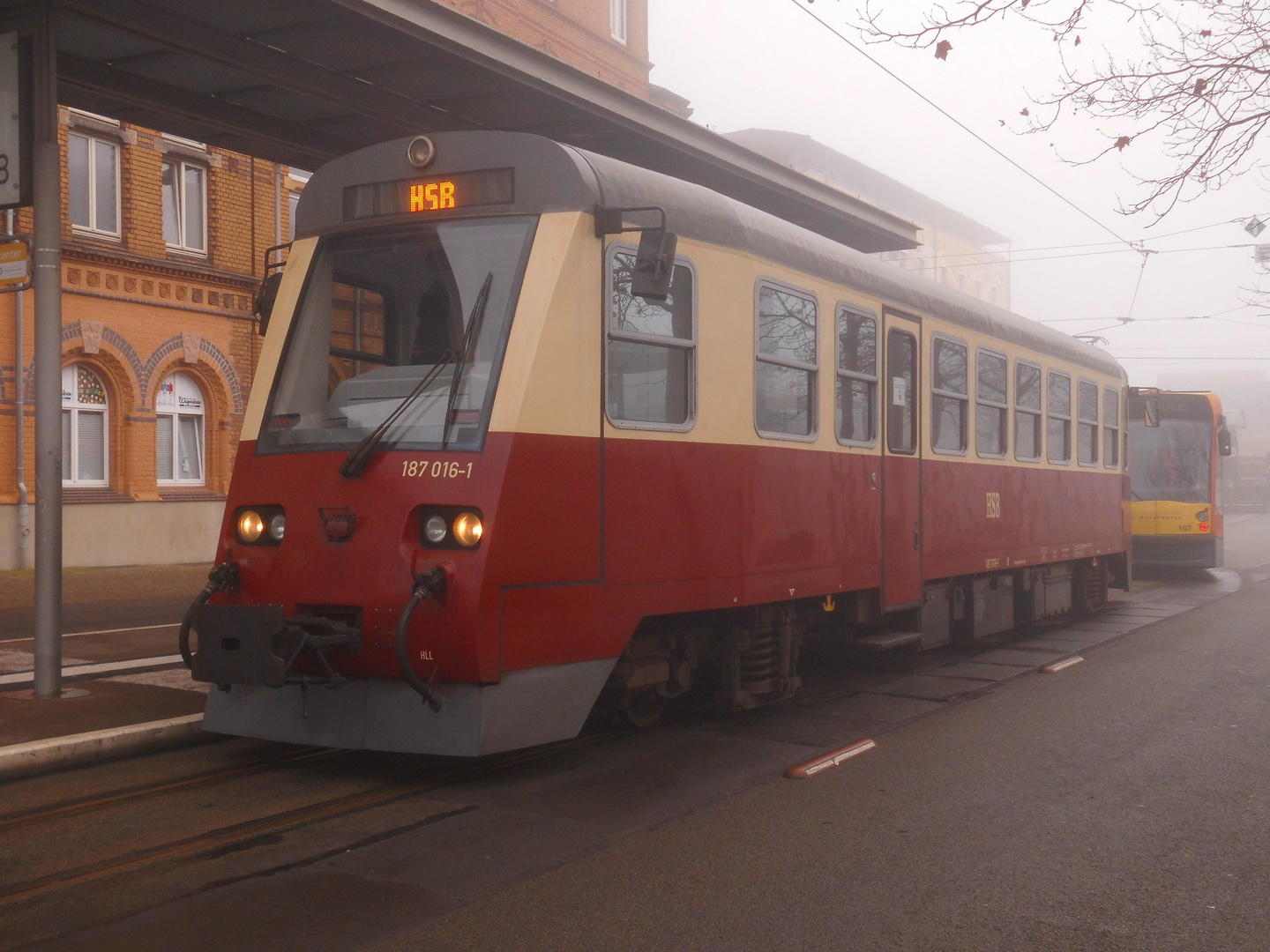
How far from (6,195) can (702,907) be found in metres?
6.63

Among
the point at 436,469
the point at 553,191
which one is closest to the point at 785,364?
the point at 553,191

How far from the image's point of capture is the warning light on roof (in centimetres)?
653

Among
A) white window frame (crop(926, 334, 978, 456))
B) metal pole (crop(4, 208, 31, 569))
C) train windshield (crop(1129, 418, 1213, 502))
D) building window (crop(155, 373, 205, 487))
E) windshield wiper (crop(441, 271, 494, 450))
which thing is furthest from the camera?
train windshield (crop(1129, 418, 1213, 502))

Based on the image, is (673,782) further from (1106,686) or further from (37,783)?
(1106,686)

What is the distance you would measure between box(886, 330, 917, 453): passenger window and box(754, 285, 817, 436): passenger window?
4.45 feet

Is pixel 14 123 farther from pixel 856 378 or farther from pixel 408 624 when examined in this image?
pixel 856 378

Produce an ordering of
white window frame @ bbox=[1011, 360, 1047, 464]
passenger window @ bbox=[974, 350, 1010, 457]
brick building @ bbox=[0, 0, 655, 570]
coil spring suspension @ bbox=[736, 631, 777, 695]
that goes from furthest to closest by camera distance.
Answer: brick building @ bbox=[0, 0, 655, 570], white window frame @ bbox=[1011, 360, 1047, 464], passenger window @ bbox=[974, 350, 1010, 457], coil spring suspension @ bbox=[736, 631, 777, 695]

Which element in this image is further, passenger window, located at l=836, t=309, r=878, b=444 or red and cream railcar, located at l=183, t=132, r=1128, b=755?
passenger window, located at l=836, t=309, r=878, b=444

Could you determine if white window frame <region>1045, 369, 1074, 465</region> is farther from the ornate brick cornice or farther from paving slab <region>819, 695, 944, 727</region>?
the ornate brick cornice

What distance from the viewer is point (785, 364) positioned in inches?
317

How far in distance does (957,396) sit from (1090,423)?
470 centimetres

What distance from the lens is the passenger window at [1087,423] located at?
14312 millimetres

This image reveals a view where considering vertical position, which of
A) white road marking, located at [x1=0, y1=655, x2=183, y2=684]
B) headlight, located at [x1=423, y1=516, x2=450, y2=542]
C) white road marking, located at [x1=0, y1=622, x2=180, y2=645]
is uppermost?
headlight, located at [x1=423, y1=516, x2=450, y2=542]

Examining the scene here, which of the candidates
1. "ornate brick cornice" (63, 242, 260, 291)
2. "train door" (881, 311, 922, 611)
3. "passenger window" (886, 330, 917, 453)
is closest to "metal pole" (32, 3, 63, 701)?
"train door" (881, 311, 922, 611)
